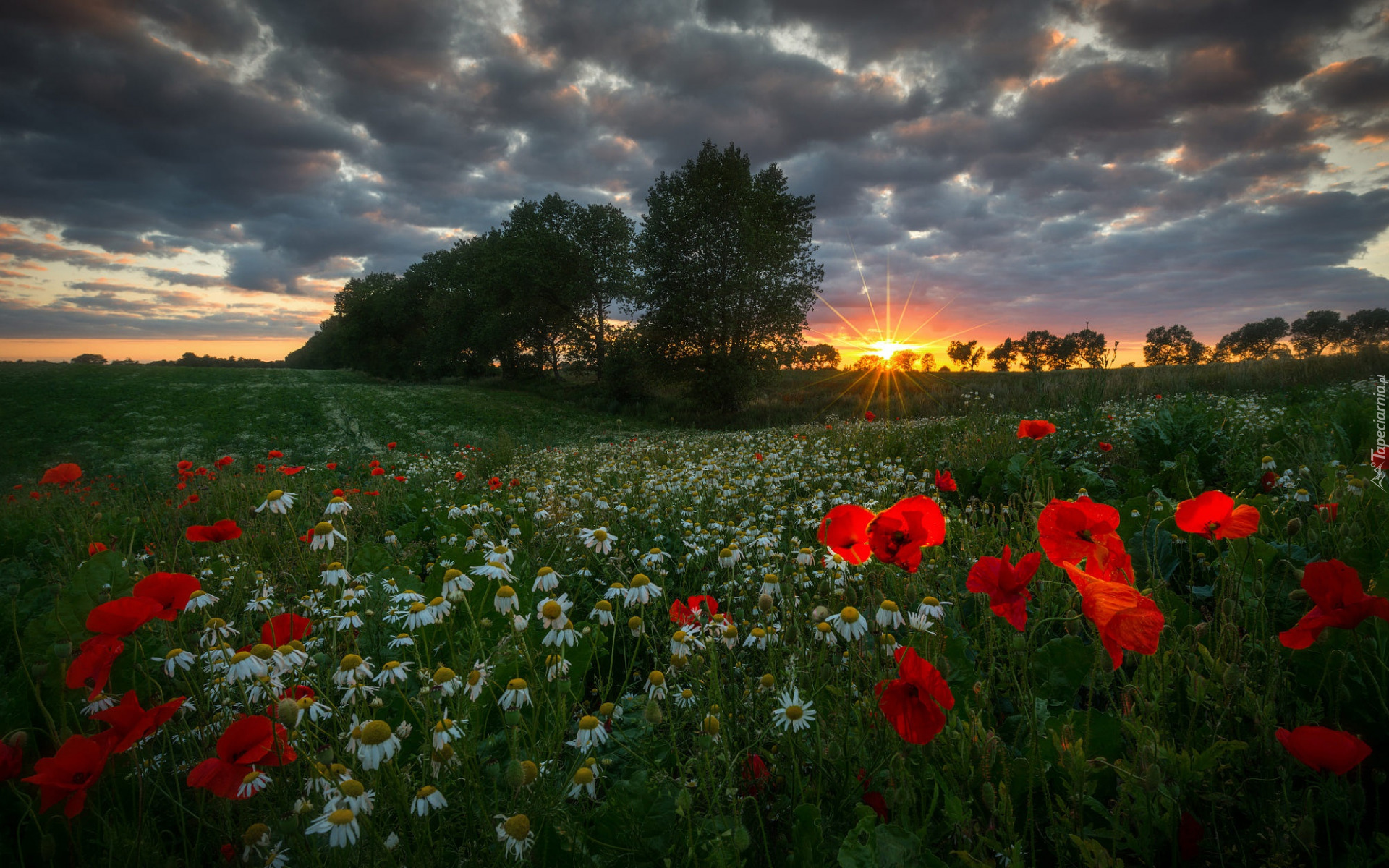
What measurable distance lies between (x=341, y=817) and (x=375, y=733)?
169mm

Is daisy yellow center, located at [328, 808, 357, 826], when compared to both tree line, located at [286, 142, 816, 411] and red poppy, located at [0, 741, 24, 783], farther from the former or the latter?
tree line, located at [286, 142, 816, 411]

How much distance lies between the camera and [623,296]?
104 ft

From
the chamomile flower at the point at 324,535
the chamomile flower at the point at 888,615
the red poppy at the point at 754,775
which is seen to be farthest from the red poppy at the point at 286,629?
the chamomile flower at the point at 888,615

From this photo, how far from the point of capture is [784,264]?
24.5 meters

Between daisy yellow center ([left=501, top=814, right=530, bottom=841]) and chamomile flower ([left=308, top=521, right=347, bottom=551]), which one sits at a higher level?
chamomile flower ([left=308, top=521, right=347, bottom=551])

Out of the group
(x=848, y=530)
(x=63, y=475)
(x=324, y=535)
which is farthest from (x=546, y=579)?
(x=63, y=475)

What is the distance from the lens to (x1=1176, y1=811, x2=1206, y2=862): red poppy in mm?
1349

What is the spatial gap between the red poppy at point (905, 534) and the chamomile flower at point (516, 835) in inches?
44.0

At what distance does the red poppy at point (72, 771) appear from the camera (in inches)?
48.8

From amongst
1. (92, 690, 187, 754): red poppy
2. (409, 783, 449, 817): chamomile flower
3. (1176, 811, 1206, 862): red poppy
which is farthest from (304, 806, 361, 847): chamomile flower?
(1176, 811, 1206, 862): red poppy

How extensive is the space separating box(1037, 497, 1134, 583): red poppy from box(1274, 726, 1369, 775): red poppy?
0.44 meters

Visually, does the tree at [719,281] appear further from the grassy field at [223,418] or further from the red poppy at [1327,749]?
the red poppy at [1327,749]

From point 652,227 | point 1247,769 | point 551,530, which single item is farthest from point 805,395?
point 1247,769

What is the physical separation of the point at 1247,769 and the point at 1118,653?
76cm
